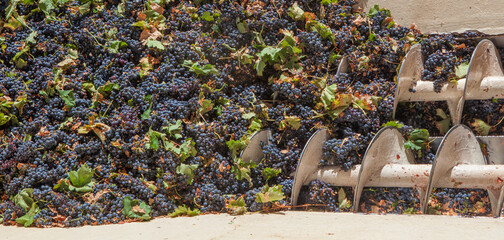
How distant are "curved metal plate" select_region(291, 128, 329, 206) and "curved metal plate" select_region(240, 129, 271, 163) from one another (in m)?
0.30

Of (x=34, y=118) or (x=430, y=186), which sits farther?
(x=34, y=118)

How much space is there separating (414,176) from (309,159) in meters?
0.57

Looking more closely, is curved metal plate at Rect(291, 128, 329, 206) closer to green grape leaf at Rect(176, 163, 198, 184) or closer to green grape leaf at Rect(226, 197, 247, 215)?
green grape leaf at Rect(226, 197, 247, 215)

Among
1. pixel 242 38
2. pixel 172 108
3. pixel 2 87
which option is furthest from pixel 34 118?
pixel 242 38

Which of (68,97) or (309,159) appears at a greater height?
(309,159)

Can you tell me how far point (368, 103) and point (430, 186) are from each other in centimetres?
59

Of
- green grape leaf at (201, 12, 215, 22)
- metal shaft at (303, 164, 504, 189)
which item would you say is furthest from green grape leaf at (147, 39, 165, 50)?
metal shaft at (303, 164, 504, 189)

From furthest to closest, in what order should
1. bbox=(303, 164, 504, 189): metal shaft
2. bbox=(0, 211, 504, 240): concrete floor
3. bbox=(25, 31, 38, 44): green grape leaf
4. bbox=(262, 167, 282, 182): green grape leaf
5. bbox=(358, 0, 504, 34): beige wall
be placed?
bbox=(25, 31, 38, 44): green grape leaf
bbox=(358, 0, 504, 34): beige wall
bbox=(262, 167, 282, 182): green grape leaf
bbox=(303, 164, 504, 189): metal shaft
bbox=(0, 211, 504, 240): concrete floor

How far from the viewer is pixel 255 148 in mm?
2836

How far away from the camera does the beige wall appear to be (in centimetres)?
289

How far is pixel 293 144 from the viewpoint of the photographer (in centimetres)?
279

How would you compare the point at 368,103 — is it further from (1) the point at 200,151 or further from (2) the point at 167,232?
(2) the point at 167,232

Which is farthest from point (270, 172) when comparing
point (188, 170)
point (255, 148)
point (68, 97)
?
Result: point (68, 97)

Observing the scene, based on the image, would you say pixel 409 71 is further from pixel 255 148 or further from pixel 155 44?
pixel 155 44
